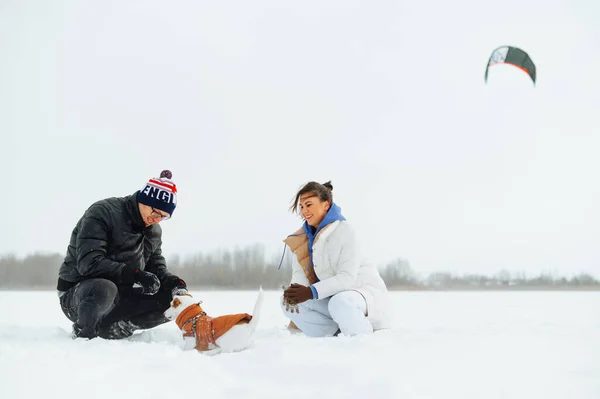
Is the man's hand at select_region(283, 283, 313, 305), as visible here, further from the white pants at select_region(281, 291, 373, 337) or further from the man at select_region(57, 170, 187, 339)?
the man at select_region(57, 170, 187, 339)

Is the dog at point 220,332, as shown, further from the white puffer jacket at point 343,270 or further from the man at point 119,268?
the white puffer jacket at point 343,270

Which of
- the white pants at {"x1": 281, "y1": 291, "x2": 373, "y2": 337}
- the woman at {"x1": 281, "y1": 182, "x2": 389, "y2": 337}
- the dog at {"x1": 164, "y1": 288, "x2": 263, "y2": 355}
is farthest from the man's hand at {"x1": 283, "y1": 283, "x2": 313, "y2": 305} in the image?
the dog at {"x1": 164, "y1": 288, "x2": 263, "y2": 355}

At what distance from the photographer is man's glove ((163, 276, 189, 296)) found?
11.2ft

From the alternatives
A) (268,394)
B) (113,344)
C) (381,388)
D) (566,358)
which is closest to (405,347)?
(566,358)

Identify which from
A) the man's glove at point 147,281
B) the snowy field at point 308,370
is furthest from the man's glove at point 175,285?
the snowy field at point 308,370

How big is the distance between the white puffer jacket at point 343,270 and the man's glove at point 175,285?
34.8 inches

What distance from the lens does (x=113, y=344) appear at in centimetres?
286

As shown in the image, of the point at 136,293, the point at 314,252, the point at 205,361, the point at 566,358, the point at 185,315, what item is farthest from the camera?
the point at 314,252

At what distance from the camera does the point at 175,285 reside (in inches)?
137

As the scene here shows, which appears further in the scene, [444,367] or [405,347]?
[405,347]

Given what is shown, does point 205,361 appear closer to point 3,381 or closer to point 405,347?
point 3,381

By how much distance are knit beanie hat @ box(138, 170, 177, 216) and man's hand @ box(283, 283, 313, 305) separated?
38.5 inches

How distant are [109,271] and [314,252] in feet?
4.72

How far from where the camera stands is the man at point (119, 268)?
3154mm
